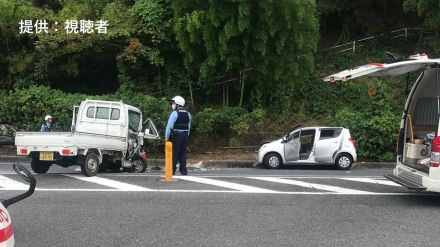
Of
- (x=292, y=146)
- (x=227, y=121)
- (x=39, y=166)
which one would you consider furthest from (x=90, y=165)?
(x=227, y=121)

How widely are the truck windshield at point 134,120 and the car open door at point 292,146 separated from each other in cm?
521

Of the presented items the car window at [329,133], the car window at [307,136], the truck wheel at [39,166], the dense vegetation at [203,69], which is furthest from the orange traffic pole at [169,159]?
the dense vegetation at [203,69]

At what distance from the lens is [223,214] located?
813cm

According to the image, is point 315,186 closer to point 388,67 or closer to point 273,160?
point 388,67

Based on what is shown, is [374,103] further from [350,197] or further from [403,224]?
[403,224]

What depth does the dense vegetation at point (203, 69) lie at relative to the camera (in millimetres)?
20859

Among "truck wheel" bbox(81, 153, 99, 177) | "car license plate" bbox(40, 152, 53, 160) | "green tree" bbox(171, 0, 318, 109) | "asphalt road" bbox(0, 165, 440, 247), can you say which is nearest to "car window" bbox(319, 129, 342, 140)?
"green tree" bbox(171, 0, 318, 109)

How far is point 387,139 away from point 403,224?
521 inches

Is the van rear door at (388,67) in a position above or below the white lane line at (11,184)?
above

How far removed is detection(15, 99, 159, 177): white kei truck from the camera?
12773mm

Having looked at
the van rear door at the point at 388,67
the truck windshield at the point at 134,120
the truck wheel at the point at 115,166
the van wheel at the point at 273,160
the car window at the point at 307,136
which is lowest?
the truck wheel at the point at 115,166

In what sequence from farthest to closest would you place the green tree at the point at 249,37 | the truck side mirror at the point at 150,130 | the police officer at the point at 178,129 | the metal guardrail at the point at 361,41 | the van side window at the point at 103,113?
the metal guardrail at the point at 361,41, the green tree at the point at 249,37, the truck side mirror at the point at 150,130, the van side window at the point at 103,113, the police officer at the point at 178,129

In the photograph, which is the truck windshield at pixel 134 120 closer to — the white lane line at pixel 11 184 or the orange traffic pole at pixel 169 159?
the orange traffic pole at pixel 169 159

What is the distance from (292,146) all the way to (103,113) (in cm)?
657
